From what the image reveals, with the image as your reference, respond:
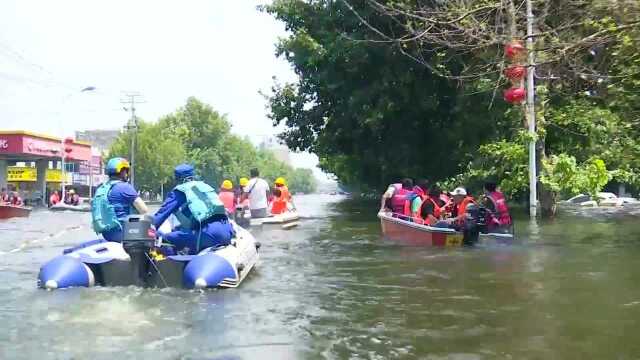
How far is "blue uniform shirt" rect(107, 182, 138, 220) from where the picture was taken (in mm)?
9961

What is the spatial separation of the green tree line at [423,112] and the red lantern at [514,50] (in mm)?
3828

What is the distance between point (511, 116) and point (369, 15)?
6.69m

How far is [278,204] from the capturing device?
22125 millimetres

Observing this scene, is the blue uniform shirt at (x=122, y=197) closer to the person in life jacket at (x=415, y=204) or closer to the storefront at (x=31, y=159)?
the person in life jacket at (x=415, y=204)

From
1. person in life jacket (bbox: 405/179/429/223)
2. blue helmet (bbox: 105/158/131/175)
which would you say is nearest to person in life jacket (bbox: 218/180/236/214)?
person in life jacket (bbox: 405/179/429/223)

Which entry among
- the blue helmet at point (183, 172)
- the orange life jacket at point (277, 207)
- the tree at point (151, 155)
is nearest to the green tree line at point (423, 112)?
the orange life jacket at point (277, 207)

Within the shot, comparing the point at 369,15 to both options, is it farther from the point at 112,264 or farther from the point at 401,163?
the point at 112,264

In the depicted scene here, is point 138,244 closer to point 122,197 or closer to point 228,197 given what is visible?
point 122,197

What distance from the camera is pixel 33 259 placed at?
13.7 m

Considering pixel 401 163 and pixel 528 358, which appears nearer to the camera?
pixel 528 358

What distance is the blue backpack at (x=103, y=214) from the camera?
32.5ft

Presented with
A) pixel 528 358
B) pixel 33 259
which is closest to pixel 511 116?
pixel 33 259

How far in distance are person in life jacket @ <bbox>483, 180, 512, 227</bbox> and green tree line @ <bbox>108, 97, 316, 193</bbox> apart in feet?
224

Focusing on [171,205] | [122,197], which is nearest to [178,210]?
[171,205]
